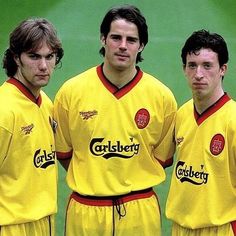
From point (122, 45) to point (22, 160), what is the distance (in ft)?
3.52

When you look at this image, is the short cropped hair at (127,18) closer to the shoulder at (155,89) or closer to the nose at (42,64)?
the shoulder at (155,89)

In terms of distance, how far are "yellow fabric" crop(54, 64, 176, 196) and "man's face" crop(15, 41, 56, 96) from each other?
1.56ft

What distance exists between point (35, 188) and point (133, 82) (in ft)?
3.51

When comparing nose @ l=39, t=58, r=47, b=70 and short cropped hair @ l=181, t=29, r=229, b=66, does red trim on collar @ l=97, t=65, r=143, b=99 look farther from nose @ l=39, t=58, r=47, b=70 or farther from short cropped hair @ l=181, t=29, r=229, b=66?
nose @ l=39, t=58, r=47, b=70

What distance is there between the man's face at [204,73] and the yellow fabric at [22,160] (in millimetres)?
1033

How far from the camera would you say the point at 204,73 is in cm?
473

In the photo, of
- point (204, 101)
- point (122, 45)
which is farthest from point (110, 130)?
point (204, 101)

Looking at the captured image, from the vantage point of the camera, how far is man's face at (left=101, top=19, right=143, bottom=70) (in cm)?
502

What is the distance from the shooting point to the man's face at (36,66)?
4.65 meters

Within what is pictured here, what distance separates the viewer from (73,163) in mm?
5211

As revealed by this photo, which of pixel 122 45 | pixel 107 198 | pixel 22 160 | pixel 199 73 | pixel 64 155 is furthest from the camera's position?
pixel 64 155

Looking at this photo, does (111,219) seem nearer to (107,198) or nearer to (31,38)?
(107,198)

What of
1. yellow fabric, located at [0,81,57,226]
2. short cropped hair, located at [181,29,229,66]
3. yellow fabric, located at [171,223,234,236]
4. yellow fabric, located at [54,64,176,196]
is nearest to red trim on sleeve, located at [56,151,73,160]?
yellow fabric, located at [54,64,176,196]

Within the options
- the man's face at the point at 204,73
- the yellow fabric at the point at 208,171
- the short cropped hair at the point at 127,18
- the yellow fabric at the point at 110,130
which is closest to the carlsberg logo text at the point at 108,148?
the yellow fabric at the point at 110,130
